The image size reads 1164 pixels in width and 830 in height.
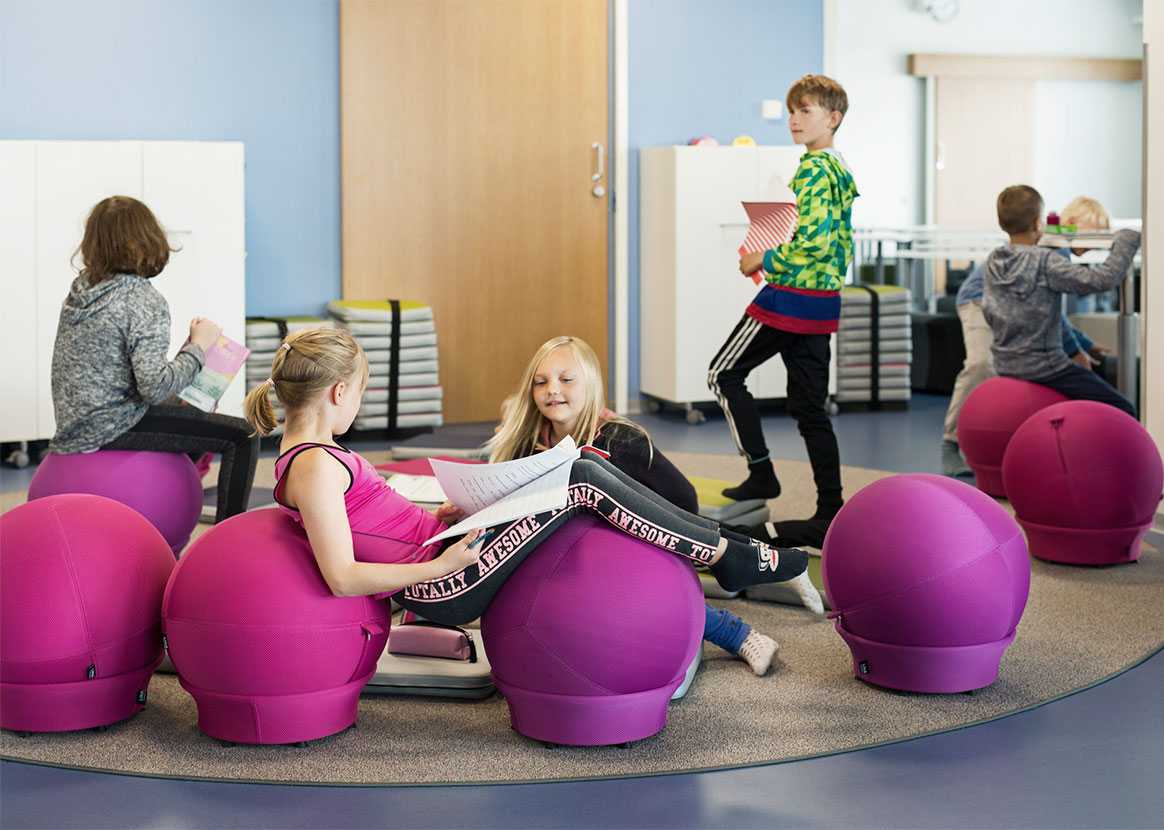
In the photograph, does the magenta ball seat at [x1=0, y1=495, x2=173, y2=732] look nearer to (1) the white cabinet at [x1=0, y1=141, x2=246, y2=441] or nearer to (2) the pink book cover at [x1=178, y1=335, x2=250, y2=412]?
(2) the pink book cover at [x1=178, y1=335, x2=250, y2=412]

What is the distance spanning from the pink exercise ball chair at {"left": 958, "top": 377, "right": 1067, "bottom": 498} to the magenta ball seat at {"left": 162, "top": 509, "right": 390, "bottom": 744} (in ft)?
9.87

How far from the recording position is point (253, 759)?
280cm

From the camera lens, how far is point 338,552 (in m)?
2.76

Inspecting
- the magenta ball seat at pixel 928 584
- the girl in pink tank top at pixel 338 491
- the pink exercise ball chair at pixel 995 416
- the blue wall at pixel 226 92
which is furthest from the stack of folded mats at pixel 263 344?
the magenta ball seat at pixel 928 584

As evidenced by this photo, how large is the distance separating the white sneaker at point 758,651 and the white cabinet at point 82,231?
344 cm

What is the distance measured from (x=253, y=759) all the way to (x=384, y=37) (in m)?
5.34

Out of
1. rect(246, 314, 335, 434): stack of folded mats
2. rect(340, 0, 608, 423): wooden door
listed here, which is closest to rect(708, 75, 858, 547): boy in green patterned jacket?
rect(246, 314, 335, 434): stack of folded mats

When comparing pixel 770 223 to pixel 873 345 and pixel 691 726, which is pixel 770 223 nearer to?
pixel 691 726

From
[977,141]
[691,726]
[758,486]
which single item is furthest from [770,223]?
[977,141]

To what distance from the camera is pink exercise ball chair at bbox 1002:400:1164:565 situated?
4.29 m

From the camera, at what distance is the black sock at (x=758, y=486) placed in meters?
4.86

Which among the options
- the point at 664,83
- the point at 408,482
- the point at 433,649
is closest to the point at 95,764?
the point at 433,649

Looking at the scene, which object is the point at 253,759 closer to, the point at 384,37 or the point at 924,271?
the point at 384,37

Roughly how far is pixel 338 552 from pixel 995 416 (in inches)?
124
